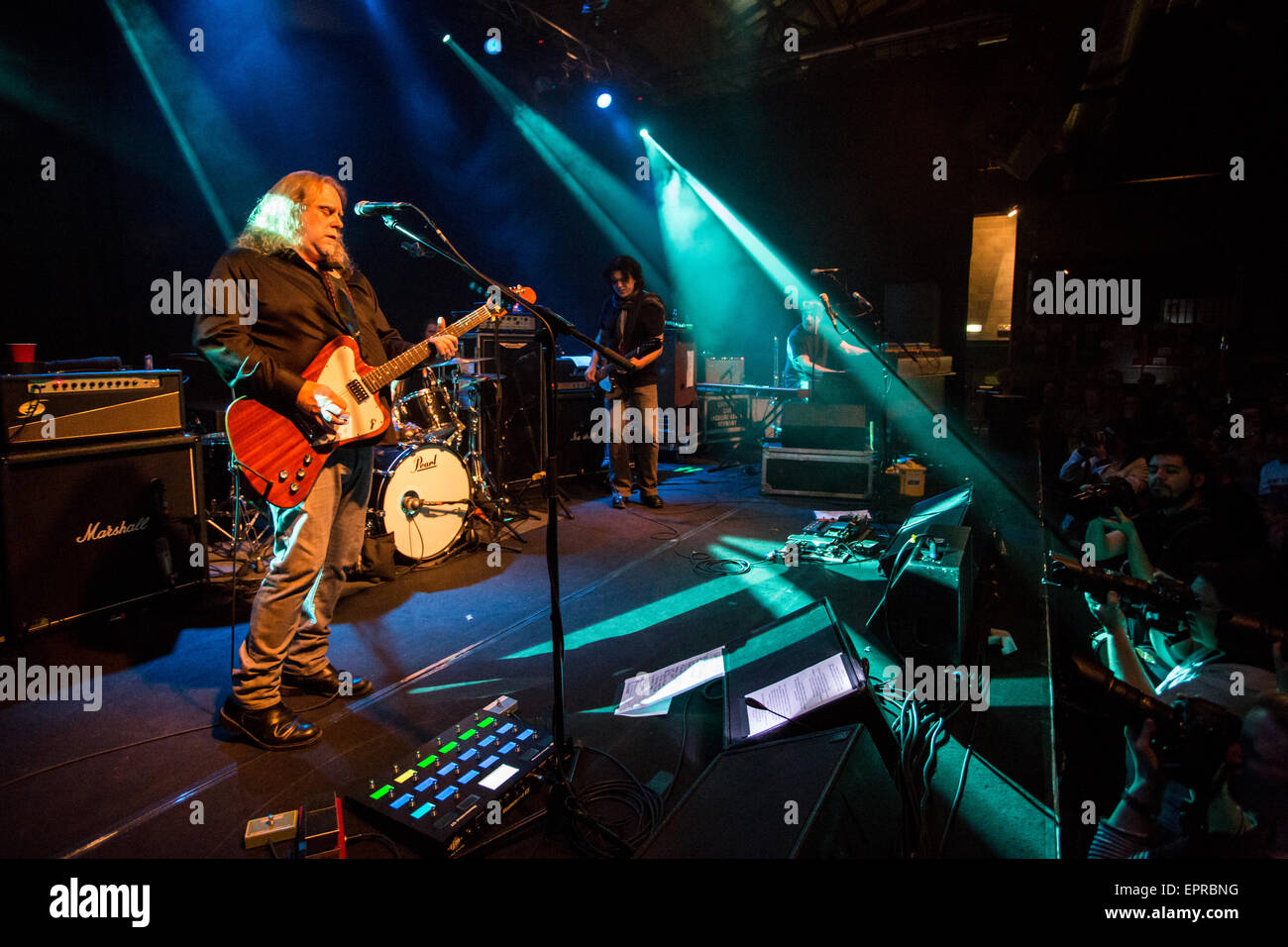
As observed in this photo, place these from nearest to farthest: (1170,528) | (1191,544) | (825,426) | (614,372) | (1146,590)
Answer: (1146,590)
(1191,544)
(1170,528)
(614,372)
(825,426)

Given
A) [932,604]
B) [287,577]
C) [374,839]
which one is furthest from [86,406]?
[932,604]

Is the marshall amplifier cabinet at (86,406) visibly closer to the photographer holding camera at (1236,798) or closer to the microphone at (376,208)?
the microphone at (376,208)

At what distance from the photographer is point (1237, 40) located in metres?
7.62

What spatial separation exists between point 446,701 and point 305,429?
1.16 m

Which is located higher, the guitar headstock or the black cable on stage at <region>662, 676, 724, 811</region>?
the guitar headstock

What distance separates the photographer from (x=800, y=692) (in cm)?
209

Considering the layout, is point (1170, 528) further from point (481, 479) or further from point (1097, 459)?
point (481, 479)

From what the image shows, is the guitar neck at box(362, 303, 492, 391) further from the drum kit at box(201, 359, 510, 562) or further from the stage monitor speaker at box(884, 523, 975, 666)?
the stage monitor speaker at box(884, 523, 975, 666)

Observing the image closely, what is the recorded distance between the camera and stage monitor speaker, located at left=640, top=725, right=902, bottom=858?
1.37 metres

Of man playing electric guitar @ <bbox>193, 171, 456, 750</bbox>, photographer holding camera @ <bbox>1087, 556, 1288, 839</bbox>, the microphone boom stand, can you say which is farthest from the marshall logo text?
photographer holding camera @ <bbox>1087, 556, 1288, 839</bbox>

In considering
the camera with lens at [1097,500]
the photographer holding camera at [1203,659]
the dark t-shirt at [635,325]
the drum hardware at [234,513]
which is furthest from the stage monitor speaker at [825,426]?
the drum hardware at [234,513]

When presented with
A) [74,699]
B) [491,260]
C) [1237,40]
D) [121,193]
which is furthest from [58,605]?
[1237,40]

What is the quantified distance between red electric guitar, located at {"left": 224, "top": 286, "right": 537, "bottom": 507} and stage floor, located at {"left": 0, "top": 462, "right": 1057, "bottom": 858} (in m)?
0.91

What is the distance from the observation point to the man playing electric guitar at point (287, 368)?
2189 mm
